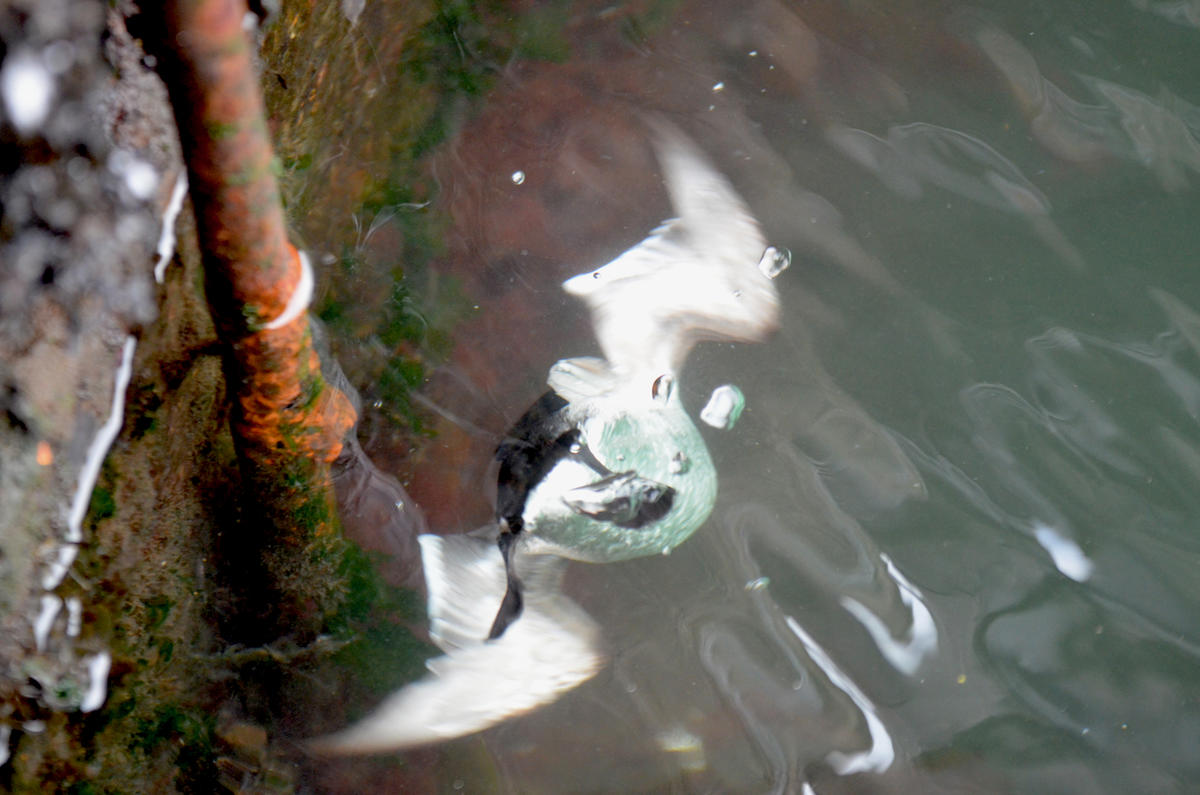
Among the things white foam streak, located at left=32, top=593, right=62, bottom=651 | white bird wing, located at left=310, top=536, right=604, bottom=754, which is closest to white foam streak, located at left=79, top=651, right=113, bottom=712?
white foam streak, located at left=32, top=593, right=62, bottom=651

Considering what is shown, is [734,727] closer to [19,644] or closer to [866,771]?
[866,771]

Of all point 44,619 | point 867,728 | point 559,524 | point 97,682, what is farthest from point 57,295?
point 867,728

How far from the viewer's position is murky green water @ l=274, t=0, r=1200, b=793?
2141 mm

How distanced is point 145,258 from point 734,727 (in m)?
1.69

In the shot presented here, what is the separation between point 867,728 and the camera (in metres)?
2.15

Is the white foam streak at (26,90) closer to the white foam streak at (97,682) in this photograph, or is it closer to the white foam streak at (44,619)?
the white foam streak at (44,619)

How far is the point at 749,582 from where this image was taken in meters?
2.28

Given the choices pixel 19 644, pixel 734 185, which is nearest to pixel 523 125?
pixel 734 185

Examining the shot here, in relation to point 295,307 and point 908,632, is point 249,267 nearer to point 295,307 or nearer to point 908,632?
point 295,307

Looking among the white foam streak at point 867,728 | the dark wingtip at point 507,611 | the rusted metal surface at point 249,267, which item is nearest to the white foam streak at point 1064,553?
the white foam streak at point 867,728

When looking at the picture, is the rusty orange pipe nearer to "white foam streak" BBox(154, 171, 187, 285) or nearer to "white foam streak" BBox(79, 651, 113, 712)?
"white foam streak" BBox(154, 171, 187, 285)

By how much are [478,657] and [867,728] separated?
1.01m

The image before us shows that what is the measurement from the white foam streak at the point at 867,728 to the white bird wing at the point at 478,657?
1.88ft

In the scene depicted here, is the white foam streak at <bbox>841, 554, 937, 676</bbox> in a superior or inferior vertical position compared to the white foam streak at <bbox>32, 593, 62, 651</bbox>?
inferior
